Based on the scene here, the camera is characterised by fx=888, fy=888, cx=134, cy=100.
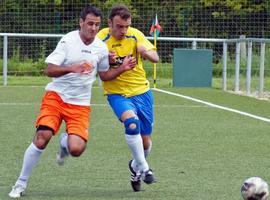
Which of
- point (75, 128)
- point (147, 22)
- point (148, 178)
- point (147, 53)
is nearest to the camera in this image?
point (75, 128)

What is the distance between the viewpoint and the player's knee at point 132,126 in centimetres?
827

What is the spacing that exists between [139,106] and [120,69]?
27.6 inches

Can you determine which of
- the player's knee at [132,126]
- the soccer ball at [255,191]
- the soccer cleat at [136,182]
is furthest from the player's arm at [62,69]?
the soccer ball at [255,191]

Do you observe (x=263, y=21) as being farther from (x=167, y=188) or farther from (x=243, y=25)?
(x=167, y=188)

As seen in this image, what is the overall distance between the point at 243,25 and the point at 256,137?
1607 centimetres

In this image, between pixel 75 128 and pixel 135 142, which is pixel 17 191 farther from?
pixel 135 142

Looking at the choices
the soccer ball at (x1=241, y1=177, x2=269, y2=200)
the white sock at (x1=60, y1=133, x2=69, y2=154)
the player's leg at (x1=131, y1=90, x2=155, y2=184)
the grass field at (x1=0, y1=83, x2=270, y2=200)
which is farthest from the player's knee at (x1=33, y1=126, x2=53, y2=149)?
the soccer ball at (x1=241, y1=177, x2=269, y2=200)

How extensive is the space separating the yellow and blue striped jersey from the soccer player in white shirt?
1.32 ft

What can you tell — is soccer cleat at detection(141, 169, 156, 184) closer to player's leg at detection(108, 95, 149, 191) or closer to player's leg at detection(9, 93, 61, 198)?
player's leg at detection(108, 95, 149, 191)

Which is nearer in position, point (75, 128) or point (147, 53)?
point (75, 128)

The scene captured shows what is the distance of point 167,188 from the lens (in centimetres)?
829

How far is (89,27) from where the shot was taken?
7.90m

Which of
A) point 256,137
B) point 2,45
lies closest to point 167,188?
point 256,137

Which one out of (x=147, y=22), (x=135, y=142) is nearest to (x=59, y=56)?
(x=135, y=142)
